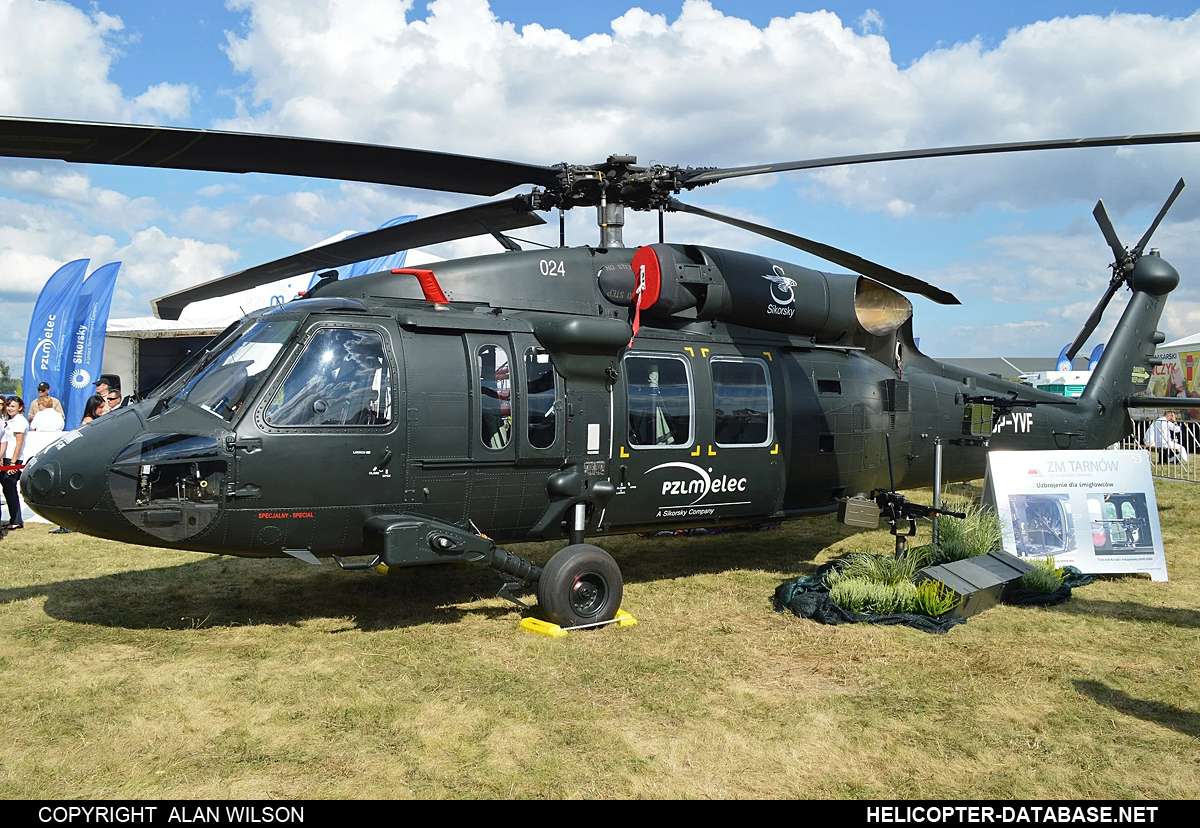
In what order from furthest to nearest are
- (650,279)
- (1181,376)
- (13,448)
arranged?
(1181,376) < (13,448) < (650,279)

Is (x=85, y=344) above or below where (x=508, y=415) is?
above

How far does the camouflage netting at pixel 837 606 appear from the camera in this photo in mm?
7026

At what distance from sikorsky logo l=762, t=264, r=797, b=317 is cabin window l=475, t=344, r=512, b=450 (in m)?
3.04

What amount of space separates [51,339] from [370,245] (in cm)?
1503

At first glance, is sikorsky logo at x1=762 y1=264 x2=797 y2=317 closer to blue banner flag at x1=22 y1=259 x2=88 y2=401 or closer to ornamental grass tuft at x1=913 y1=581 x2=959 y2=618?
ornamental grass tuft at x1=913 y1=581 x2=959 y2=618

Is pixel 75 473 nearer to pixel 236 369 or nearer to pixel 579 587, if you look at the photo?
pixel 236 369

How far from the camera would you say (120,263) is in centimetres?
2002

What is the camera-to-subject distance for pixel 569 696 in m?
5.43

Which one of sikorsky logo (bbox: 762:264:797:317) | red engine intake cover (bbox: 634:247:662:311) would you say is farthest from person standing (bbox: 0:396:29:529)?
sikorsky logo (bbox: 762:264:797:317)

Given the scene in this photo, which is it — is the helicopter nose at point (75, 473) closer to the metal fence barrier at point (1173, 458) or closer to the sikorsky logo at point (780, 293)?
the sikorsky logo at point (780, 293)

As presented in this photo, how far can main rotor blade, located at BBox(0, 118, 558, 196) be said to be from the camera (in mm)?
5121

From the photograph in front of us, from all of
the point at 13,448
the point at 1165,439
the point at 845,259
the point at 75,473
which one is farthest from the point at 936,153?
the point at 1165,439

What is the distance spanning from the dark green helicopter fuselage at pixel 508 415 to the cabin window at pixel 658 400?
19 mm

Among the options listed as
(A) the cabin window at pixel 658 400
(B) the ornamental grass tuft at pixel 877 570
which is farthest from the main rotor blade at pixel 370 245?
(B) the ornamental grass tuft at pixel 877 570
